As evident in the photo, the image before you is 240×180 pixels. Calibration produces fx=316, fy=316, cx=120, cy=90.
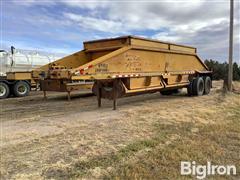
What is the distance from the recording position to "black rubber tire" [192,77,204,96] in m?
13.9

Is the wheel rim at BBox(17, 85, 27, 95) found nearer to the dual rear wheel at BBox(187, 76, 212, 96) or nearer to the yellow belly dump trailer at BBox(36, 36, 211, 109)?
the yellow belly dump trailer at BBox(36, 36, 211, 109)

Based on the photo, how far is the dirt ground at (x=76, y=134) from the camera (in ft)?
14.8

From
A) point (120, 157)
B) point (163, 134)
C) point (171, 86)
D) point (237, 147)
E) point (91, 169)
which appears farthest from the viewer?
point (171, 86)

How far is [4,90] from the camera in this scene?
1490 centimetres

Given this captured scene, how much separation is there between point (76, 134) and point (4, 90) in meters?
9.78

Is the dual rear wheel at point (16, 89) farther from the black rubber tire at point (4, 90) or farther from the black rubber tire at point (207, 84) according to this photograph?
the black rubber tire at point (207, 84)

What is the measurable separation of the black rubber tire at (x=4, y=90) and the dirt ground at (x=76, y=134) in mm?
4959

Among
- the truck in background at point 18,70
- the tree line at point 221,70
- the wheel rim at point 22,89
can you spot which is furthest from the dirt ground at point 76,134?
the tree line at point 221,70

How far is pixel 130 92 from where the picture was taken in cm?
977

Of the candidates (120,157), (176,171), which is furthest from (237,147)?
(120,157)

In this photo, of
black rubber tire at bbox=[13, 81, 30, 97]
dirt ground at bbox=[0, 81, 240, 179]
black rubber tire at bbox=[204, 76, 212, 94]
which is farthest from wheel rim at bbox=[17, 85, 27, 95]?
black rubber tire at bbox=[204, 76, 212, 94]

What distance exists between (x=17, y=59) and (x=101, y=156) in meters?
14.0

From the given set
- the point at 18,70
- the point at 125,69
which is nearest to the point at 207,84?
the point at 125,69

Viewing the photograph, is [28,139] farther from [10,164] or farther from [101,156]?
[101,156]
